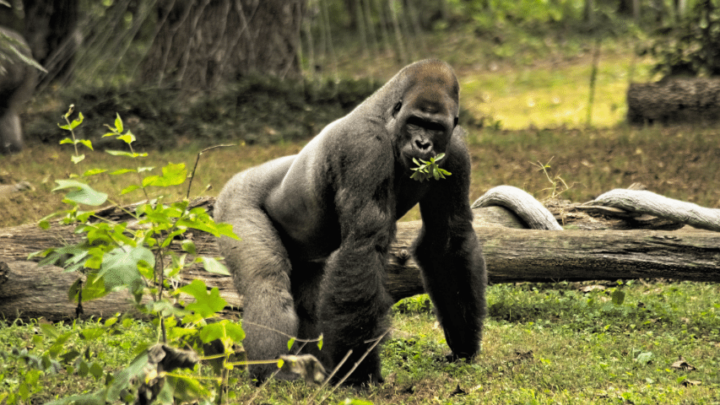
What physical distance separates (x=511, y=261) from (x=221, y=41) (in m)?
6.76

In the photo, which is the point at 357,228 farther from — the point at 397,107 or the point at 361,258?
the point at 397,107

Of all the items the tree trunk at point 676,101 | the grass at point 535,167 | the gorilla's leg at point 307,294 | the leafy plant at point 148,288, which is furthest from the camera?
the tree trunk at point 676,101

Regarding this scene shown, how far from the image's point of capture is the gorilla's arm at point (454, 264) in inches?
156

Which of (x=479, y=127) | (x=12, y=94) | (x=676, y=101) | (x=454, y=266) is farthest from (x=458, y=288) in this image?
(x=676, y=101)

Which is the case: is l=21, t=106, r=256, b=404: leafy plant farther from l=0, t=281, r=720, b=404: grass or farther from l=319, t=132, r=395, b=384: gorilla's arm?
l=319, t=132, r=395, b=384: gorilla's arm

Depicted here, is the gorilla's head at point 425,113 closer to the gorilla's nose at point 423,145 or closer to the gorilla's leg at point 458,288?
the gorilla's nose at point 423,145

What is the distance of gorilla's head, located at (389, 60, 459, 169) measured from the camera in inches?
137

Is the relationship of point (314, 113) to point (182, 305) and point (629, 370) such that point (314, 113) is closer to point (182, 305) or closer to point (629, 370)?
point (629, 370)

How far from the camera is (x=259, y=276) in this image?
13.0 feet

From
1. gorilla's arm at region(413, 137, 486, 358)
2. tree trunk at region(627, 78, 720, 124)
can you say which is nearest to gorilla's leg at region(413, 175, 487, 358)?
gorilla's arm at region(413, 137, 486, 358)

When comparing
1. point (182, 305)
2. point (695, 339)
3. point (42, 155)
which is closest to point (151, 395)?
point (182, 305)

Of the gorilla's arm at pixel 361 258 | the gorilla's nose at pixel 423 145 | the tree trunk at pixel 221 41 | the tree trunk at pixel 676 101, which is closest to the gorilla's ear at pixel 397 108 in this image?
the gorilla's arm at pixel 361 258

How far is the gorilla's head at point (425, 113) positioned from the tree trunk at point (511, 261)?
1.20m

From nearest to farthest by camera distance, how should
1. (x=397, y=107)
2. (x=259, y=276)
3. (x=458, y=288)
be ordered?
(x=397, y=107)
(x=259, y=276)
(x=458, y=288)
